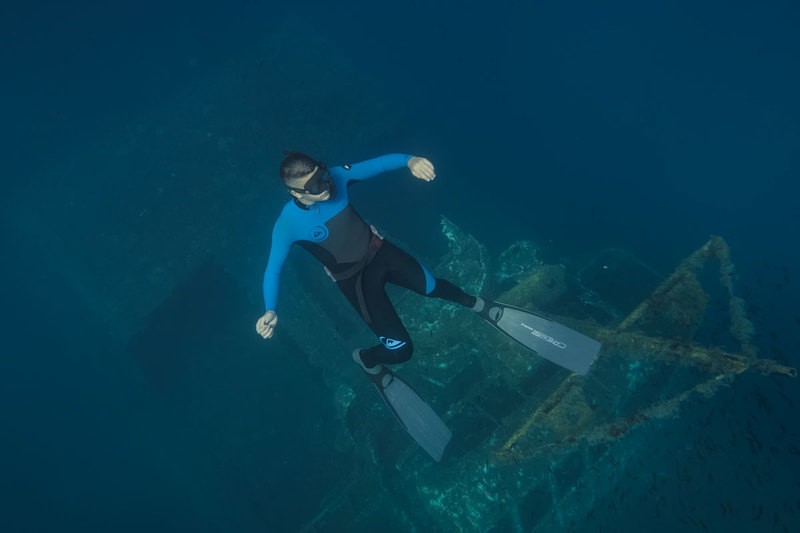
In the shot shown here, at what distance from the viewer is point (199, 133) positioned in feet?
27.9

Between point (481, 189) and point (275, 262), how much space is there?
493 cm

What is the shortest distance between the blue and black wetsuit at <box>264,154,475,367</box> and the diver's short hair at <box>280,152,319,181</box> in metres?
0.47

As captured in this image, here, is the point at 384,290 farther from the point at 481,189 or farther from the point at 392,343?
the point at 481,189

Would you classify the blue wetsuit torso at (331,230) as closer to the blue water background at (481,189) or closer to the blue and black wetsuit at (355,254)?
the blue and black wetsuit at (355,254)

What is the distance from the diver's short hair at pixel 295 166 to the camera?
3.45m

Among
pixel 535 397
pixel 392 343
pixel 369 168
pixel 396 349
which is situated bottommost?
pixel 535 397

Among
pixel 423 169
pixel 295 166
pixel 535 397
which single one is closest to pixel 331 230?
pixel 295 166

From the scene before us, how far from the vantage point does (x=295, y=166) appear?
3453mm

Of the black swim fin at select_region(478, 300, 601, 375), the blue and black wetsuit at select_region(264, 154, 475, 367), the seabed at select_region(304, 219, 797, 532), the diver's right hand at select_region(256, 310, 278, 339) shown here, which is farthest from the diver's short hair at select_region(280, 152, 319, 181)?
the seabed at select_region(304, 219, 797, 532)

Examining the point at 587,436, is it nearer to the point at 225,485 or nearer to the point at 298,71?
the point at 225,485

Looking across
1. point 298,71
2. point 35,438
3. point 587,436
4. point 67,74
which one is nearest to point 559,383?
point 587,436

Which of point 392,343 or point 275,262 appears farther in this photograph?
point 392,343

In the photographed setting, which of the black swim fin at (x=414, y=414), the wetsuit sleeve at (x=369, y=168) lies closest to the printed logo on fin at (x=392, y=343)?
the black swim fin at (x=414, y=414)

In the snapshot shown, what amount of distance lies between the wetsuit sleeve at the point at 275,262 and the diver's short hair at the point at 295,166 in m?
0.64
